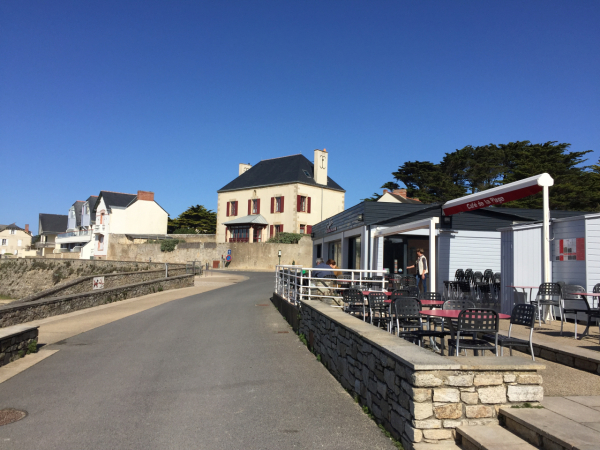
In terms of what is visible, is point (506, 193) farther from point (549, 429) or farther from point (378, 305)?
point (549, 429)

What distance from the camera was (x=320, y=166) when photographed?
49812mm

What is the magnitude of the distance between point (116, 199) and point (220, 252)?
72.2ft

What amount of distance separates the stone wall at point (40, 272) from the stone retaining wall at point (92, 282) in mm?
12333

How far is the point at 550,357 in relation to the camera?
6.24 meters

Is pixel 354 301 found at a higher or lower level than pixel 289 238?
lower

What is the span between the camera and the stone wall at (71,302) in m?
11.3

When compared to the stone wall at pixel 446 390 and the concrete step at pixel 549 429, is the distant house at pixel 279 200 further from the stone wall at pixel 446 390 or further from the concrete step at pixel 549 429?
the concrete step at pixel 549 429

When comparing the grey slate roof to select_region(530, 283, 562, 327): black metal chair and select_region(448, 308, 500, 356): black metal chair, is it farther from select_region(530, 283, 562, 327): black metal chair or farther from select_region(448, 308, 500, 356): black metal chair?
select_region(448, 308, 500, 356): black metal chair

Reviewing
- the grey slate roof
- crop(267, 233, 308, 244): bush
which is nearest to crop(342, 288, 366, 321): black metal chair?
crop(267, 233, 308, 244): bush

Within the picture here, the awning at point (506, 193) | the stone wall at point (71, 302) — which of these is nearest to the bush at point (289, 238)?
the stone wall at point (71, 302)

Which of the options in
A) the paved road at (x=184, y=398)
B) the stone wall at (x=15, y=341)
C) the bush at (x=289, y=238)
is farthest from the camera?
the bush at (x=289, y=238)

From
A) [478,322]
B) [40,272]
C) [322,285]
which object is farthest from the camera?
[40,272]

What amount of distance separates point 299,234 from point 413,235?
25641 millimetres

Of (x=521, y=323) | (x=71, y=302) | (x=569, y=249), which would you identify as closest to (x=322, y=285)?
(x=569, y=249)
